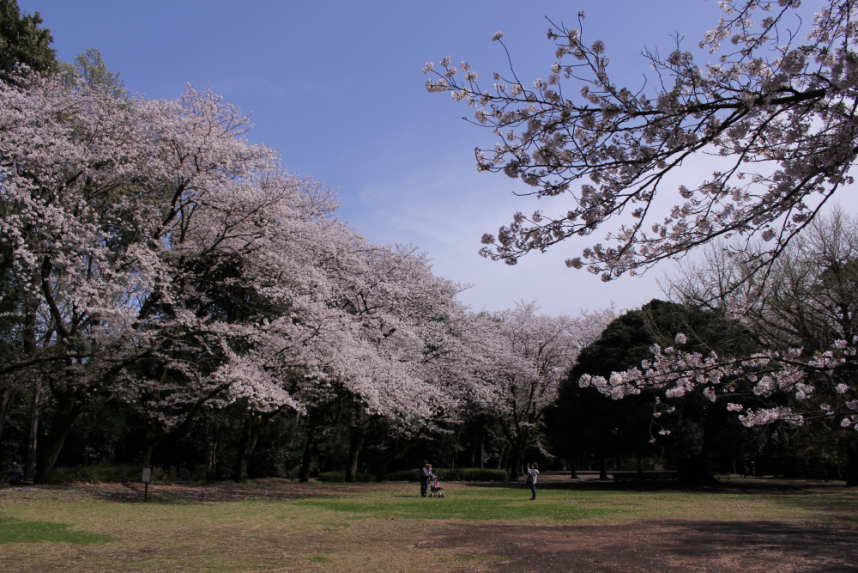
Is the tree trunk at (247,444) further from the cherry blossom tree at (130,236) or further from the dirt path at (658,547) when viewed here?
the dirt path at (658,547)

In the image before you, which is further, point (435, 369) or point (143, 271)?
point (435, 369)

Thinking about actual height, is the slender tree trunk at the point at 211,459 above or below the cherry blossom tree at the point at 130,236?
below

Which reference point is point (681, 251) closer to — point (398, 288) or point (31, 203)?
point (31, 203)

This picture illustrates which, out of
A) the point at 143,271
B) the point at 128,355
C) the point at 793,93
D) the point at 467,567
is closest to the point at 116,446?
the point at 128,355

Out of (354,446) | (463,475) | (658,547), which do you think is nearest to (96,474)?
(354,446)

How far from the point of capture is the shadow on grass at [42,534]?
288 inches

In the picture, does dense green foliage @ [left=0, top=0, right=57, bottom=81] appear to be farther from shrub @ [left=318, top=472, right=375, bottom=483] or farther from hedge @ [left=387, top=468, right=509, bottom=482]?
hedge @ [left=387, top=468, right=509, bottom=482]

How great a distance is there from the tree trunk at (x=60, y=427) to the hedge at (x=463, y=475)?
1781 centimetres

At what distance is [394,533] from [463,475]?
67.6 feet

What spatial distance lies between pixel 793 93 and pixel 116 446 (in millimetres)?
26522

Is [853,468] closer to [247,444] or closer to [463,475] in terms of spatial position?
[463,475]

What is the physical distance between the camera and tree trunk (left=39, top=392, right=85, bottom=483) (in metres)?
14.1

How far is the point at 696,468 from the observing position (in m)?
22.0

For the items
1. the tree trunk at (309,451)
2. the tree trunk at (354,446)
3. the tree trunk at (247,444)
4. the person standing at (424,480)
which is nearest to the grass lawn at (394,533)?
the person standing at (424,480)
